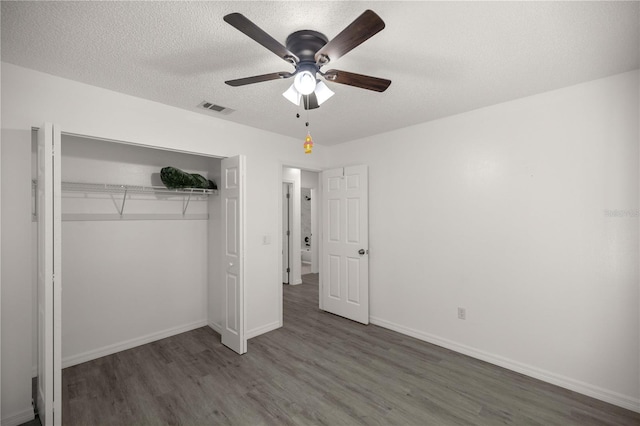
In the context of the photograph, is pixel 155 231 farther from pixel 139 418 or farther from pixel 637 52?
pixel 637 52

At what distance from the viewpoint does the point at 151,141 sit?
2805mm

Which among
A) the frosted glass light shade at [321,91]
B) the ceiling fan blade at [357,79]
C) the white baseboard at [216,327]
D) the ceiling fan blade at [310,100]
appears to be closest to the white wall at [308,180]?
the white baseboard at [216,327]

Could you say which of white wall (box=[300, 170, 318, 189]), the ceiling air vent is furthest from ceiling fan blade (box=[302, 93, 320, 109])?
white wall (box=[300, 170, 318, 189])

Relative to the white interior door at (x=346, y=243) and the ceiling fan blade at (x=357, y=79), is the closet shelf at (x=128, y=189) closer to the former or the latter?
the white interior door at (x=346, y=243)

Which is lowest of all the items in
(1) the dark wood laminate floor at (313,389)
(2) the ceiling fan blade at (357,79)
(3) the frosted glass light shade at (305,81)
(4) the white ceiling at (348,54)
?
(1) the dark wood laminate floor at (313,389)

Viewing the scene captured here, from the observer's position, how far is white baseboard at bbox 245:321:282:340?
11.5ft

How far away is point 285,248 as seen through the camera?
6.12 m

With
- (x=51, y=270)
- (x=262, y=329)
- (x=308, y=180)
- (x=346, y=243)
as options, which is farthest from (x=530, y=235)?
(x=308, y=180)

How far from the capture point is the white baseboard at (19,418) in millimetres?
2078

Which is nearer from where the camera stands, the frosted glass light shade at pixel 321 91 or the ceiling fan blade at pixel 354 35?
the ceiling fan blade at pixel 354 35

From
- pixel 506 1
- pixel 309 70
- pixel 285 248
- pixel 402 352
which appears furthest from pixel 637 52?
pixel 285 248

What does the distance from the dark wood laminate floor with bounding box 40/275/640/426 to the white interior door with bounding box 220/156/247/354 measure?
0.21 meters

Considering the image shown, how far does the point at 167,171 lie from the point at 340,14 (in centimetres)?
259

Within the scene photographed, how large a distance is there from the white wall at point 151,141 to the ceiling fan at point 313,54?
1497 millimetres
